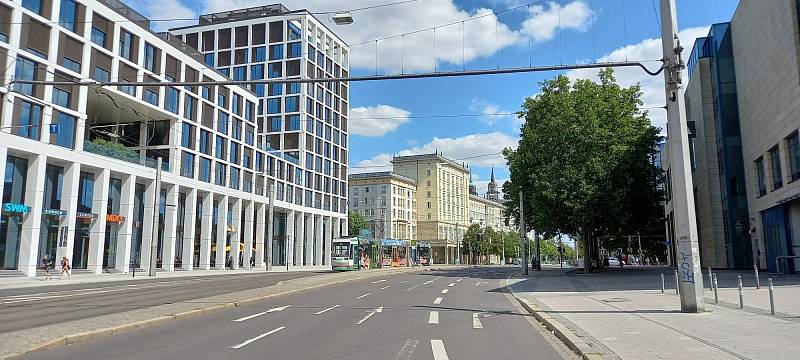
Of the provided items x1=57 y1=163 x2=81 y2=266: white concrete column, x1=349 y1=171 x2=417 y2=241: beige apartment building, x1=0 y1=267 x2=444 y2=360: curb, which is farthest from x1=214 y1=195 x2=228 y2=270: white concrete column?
x1=349 y1=171 x2=417 y2=241: beige apartment building

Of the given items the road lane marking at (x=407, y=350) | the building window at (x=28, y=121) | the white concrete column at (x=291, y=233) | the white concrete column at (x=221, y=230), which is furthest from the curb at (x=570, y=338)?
the white concrete column at (x=291, y=233)

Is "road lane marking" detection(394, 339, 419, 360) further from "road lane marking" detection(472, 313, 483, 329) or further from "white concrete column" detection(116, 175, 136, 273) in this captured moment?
"white concrete column" detection(116, 175, 136, 273)

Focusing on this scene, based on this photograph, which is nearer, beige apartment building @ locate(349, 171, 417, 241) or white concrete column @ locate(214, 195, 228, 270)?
white concrete column @ locate(214, 195, 228, 270)

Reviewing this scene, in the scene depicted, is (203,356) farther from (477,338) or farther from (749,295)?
(749,295)

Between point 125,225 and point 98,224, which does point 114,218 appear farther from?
point 98,224

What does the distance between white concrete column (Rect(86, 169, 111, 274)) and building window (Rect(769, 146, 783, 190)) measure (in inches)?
1768

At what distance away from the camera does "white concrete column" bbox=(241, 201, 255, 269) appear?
214 ft

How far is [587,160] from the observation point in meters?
39.6

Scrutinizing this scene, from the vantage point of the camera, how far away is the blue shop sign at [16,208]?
35.0 meters

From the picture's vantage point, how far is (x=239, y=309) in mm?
16188

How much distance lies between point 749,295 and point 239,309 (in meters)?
16.6

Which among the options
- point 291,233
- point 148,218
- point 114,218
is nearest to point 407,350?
point 114,218

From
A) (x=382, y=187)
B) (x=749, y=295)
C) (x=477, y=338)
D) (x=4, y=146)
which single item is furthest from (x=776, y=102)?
(x=382, y=187)

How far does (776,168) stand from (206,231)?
47944 millimetres
